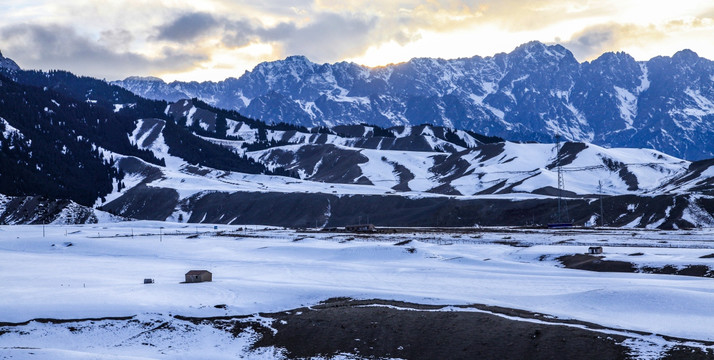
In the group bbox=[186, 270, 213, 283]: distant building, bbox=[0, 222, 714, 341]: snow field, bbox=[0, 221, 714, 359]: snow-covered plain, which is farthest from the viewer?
bbox=[186, 270, 213, 283]: distant building

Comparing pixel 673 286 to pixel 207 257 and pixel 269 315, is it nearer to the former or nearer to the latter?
pixel 269 315

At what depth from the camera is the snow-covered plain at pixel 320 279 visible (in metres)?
50.7

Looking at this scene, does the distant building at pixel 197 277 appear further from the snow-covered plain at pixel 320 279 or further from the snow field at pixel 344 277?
the snow field at pixel 344 277

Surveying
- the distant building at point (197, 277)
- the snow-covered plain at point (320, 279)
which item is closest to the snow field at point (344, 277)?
the snow-covered plain at point (320, 279)

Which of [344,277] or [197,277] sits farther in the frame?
[344,277]

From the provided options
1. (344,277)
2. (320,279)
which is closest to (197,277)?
→ (320,279)

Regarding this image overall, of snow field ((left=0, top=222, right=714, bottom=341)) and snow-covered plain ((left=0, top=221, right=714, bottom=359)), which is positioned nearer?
snow-covered plain ((left=0, top=221, right=714, bottom=359))

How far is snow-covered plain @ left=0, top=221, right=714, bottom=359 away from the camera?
166 feet

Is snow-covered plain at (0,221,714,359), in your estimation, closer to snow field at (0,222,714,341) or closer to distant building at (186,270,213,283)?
snow field at (0,222,714,341)

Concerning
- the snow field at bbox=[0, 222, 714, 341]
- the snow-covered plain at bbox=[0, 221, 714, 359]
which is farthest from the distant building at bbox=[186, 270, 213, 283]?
the snow field at bbox=[0, 222, 714, 341]

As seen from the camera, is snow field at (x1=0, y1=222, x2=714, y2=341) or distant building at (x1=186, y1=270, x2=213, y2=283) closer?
snow field at (x1=0, y1=222, x2=714, y2=341)

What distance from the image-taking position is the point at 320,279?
248 ft

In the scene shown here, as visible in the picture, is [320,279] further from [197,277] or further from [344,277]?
[197,277]

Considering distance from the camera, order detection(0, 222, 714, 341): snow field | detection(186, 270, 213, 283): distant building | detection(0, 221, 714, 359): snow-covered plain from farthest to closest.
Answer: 1. detection(186, 270, 213, 283): distant building
2. detection(0, 222, 714, 341): snow field
3. detection(0, 221, 714, 359): snow-covered plain
